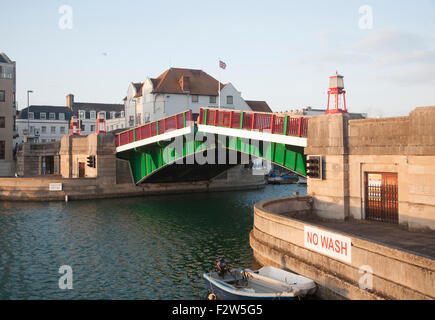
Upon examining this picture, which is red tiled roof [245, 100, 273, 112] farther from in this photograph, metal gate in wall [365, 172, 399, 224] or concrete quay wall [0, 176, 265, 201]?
metal gate in wall [365, 172, 399, 224]

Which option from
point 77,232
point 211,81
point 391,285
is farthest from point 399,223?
point 211,81

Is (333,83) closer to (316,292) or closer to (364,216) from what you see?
(364,216)

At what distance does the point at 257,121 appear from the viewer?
30.3 metres

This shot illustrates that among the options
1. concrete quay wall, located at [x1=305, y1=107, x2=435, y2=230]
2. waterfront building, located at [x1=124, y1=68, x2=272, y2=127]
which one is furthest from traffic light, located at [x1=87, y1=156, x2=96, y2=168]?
concrete quay wall, located at [x1=305, y1=107, x2=435, y2=230]

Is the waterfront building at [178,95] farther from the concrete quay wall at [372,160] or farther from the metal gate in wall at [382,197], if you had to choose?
the metal gate in wall at [382,197]

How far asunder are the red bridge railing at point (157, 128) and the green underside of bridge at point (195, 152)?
1390 mm

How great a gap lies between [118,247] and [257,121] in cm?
1233

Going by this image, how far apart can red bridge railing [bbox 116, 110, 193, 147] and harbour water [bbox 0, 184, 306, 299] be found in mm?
7421

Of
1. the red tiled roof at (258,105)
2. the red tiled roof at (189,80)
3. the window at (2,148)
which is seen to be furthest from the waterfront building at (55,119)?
the window at (2,148)

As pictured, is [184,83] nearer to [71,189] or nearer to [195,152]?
[71,189]

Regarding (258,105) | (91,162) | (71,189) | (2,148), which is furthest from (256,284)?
(258,105)

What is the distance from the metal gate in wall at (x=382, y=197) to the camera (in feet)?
71.7
